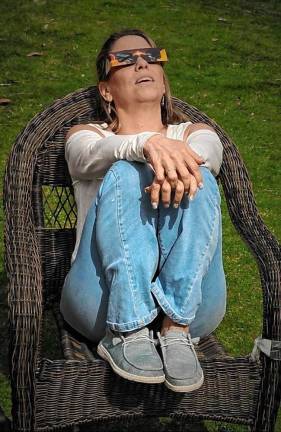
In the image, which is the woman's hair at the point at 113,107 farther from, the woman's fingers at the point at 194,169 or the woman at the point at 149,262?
the woman's fingers at the point at 194,169

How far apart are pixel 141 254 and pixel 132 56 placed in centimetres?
107

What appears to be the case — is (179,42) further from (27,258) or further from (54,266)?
(27,258)

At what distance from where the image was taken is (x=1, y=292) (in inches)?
165

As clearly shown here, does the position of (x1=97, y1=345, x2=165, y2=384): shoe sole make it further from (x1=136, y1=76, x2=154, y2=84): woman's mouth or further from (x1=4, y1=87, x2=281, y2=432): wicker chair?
(x1=136, y1=76, x2=154, y2=84): woman's mouth

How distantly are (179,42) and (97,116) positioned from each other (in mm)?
5501

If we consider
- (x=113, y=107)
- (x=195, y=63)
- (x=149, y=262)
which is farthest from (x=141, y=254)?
(x=195, y=63)

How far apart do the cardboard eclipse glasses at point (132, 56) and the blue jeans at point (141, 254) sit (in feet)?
2.40

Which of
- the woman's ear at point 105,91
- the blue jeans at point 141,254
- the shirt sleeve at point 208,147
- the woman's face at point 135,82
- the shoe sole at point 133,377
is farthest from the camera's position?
the woman's ear at point 105,91

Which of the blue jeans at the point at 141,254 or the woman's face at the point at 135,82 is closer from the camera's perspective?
the blue jeans at the point at 141,254

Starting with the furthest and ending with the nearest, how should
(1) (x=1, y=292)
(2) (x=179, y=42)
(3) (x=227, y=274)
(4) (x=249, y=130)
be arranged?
(2) (x=179, y=42)
(4) (x=249, y=130)
(3) (x=227, y=274)
(1) (x=1, y=292)

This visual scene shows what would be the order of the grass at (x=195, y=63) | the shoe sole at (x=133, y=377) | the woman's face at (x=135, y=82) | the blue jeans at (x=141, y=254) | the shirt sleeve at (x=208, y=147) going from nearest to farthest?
the shoe sole at (x=133, y=377) < the blue jeans at (x=141, y=254) < the shirt sleeve at (x=208, y=147) < the woman's face at (x=135, y=82) < the grass at (x=195, y=63)

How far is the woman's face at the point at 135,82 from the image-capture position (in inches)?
128

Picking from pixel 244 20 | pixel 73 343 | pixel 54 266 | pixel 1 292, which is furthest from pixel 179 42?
pixel 73 343

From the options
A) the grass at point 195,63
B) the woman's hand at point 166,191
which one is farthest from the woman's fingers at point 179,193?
the grass at point 195,63
